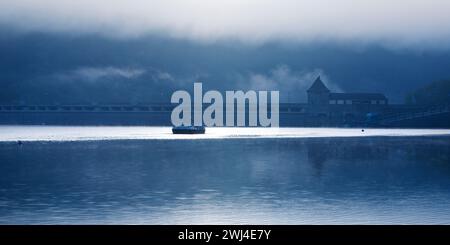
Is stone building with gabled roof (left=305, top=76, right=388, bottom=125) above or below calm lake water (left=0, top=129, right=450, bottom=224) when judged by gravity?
above

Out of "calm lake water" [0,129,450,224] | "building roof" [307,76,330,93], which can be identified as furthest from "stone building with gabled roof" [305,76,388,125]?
"calm lake water" [0,129,450,224]

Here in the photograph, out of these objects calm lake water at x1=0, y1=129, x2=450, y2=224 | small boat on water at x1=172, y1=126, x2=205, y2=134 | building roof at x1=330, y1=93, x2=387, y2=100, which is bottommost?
calm lake water at x1=0, y1=129, x2=450, y2=224

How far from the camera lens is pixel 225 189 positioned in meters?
30.3

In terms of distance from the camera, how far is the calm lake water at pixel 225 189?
22781 millimetres

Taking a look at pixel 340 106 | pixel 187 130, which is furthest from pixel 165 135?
pixel 340 106

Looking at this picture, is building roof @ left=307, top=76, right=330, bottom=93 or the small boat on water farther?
building roof @ left=307, top=76, right=330, bottom=93

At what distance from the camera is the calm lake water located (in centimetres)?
2278

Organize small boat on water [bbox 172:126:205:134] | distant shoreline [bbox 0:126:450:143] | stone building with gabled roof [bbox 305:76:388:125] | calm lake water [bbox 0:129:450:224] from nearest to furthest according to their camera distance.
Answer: calm lake water [bbox 0:129:450:224], distant shoreline [bbox 0:126:450:143], small boat on water [bbox 172:126:205:134], stone building with gabled roof [bbox 305:76:388:125]

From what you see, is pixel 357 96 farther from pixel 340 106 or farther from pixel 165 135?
pixel 165 135

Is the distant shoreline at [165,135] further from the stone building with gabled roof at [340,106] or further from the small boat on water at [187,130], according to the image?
the stone building with gabled roof at [340,106]

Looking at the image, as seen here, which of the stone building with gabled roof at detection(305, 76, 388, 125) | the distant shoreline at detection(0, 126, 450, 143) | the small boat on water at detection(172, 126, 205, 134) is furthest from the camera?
the stone building with gabled roof at detection(305, 76, 388, 125)

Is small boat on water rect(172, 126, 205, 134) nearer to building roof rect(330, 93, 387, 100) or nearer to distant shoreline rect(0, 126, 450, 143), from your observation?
distant shoreline rect(0, 126, 450, 143)

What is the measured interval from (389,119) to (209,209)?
13429 cm
